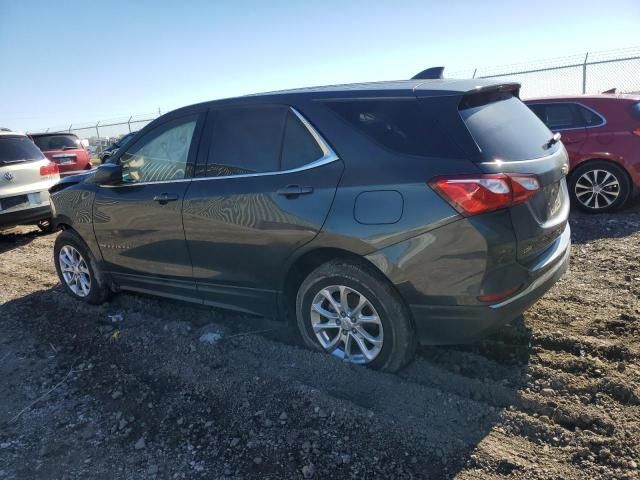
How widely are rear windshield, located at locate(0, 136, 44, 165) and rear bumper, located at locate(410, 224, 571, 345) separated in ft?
23.9

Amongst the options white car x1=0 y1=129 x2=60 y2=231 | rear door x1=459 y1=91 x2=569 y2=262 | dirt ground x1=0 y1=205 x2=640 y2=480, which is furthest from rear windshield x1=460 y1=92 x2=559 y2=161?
white car x1=0 y1=129 x2=60 y2=231

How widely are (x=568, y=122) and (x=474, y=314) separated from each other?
18.7 ft

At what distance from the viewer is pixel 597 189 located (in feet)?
23.5

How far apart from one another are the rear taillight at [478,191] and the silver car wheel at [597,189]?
519cm

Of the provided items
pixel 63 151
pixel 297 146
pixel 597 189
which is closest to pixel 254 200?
pixel 297 146

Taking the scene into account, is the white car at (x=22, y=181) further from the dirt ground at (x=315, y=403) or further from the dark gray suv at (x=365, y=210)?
the dark gray suv at (x=365, y=210)

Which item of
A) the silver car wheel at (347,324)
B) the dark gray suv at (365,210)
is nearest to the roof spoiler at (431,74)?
the dark gray suv at (365,210)

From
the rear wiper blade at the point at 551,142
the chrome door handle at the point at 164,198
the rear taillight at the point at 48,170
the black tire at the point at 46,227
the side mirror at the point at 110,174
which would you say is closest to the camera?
the rear wiper blade at the point at 551,142

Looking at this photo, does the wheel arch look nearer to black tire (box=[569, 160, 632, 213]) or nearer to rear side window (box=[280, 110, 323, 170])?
rear side window (box=[280, 110, 323, 170])

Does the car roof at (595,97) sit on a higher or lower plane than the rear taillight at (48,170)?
higher

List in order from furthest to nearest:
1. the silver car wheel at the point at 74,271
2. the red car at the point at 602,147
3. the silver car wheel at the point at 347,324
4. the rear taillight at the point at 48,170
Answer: the rear taillight at the point at 48,170, the red car at the point at 602,147, the silver car wheel at the point at 74,271, the silver car wheel at the point at 347,324

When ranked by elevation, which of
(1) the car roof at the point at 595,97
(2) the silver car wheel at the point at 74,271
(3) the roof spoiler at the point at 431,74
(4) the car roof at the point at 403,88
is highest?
(3) the roof spoiler at the point at 431,74

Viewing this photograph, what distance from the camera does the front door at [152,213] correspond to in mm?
4000

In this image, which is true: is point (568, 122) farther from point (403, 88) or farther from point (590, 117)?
point (403, 88)
